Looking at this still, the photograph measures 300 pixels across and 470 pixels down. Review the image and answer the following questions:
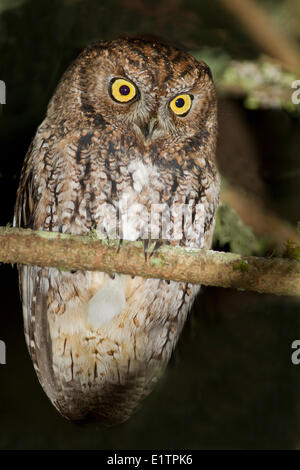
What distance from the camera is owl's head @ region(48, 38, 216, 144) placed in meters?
1.32

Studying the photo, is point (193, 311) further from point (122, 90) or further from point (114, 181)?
point (122, 90)

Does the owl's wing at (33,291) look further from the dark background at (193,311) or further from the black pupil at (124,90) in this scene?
the dark background at (193,311)

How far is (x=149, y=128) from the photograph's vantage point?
1.33 m

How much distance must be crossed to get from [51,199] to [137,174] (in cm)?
30

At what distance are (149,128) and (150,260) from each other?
0.51 metres

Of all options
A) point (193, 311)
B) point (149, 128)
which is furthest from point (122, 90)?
point (193, 311)

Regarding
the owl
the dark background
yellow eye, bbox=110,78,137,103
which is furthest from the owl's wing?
the dark background

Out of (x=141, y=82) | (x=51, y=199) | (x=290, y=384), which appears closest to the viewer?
(x=141, y=82)

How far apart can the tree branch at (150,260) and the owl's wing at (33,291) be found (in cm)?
52

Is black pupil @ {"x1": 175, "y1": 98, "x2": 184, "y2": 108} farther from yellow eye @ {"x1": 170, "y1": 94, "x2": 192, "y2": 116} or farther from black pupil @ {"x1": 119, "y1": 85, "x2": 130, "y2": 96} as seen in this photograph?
black pupil @ {"x1": 119, "y1": 85, "x2": 130, "y2": 96}

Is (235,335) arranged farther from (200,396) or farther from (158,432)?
(158,432)

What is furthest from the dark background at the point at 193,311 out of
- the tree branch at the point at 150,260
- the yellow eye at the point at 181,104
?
the tree branch at the point at 150,260
